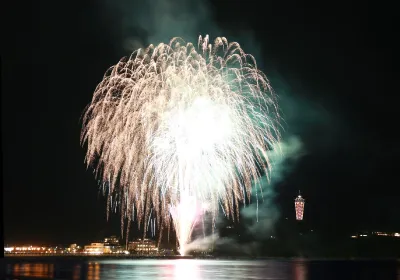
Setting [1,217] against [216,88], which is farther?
[216,88]

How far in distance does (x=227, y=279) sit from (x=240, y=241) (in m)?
150

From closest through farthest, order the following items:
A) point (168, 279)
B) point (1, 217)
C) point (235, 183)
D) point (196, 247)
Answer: point (1, 217) → point (168, 279) → point (235, 183) → point (196, 247)

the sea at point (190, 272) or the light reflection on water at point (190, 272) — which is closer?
the light reflection on water at point (190, 272)

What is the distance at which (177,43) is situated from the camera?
63.7m

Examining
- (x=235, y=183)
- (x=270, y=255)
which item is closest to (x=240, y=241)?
(x=270, y=255)

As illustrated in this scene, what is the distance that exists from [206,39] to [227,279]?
2550 centimetres

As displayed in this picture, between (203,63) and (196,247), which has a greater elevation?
(203,63)

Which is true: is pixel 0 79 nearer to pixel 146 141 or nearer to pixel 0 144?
pixel 0 144

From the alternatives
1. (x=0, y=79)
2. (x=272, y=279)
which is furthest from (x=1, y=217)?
(x=272, y=279)

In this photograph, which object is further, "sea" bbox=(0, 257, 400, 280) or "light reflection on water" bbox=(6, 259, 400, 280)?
"sea" bbox=(0, 257, 400, 280)

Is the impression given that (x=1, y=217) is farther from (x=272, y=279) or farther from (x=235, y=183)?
(x=235, y=183)

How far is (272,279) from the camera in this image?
50.5 meters

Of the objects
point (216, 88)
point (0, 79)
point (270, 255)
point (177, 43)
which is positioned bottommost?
point (270, 255)

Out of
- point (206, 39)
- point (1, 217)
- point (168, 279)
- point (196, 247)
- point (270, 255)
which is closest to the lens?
point (1, 217)
